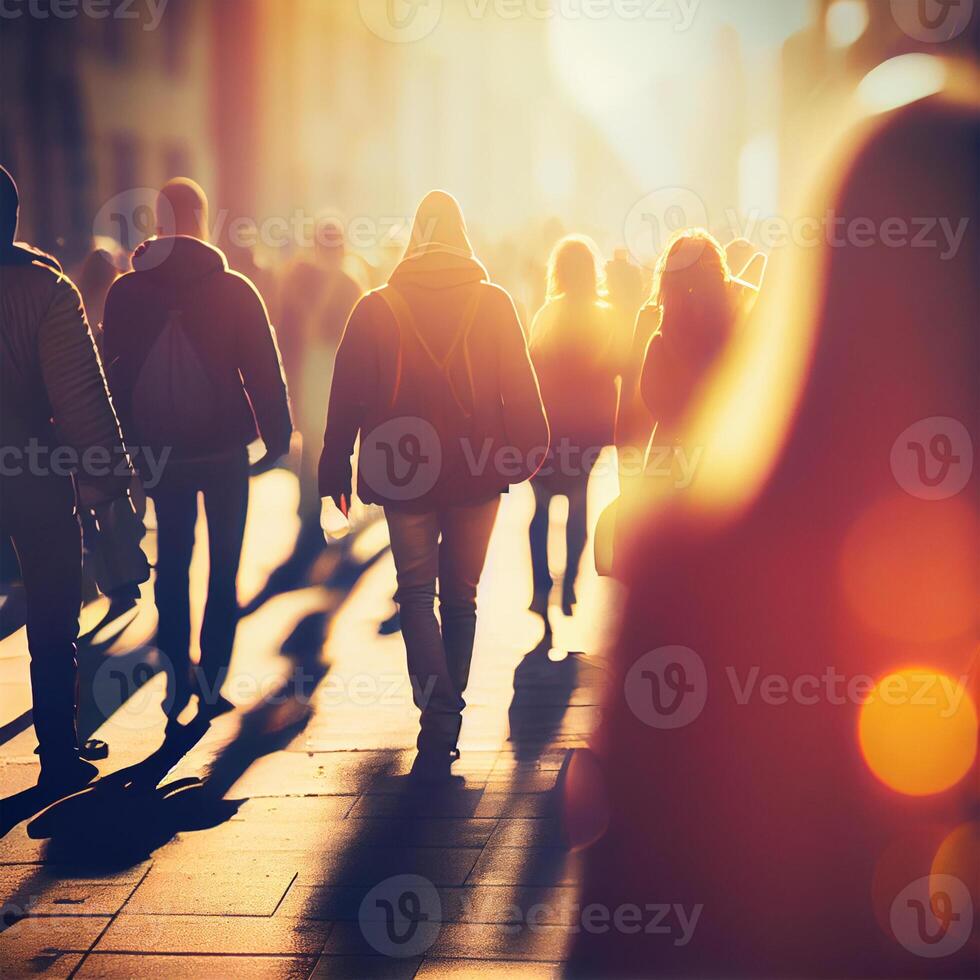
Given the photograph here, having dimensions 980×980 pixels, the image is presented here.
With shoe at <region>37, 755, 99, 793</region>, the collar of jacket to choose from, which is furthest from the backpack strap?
shoe at <region>37, 755, 99, 793</region>

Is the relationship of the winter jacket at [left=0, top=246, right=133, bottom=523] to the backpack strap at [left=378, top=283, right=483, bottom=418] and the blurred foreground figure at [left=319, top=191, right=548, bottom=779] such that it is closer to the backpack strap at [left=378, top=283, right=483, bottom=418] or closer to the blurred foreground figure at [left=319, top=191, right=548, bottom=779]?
→ the blurred foreground figure at [left=319, top=191, right=548, bottom=779]

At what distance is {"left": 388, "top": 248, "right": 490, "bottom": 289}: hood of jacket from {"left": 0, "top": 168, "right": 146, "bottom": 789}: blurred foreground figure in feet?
3.54

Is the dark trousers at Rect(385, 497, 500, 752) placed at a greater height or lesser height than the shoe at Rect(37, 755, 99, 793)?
greater

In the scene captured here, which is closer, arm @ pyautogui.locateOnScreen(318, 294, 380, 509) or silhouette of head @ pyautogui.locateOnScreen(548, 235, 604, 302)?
arm @ pyautogui.locateOnScreen(318, 294, 380, 509)

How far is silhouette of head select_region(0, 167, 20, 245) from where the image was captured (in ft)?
15.9

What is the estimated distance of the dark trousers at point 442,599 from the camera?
511 cm

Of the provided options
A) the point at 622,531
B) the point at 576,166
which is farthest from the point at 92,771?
the point at 576,166

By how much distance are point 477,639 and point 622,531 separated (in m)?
4.31

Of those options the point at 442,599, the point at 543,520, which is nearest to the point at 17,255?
the point at 442,599

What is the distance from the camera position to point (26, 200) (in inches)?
1082

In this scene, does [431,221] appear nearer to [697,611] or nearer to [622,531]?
[622,531]

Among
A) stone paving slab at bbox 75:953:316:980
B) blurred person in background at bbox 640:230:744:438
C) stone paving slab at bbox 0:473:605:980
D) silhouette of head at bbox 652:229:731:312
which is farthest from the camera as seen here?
silhouette of head at bbox 652:229:731:312

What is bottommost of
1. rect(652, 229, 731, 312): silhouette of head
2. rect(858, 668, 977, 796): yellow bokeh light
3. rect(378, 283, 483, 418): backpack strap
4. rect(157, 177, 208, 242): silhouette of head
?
rect(858, 668, 977, 796): yellow bokeh light

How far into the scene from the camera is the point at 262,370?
18.8 feet
